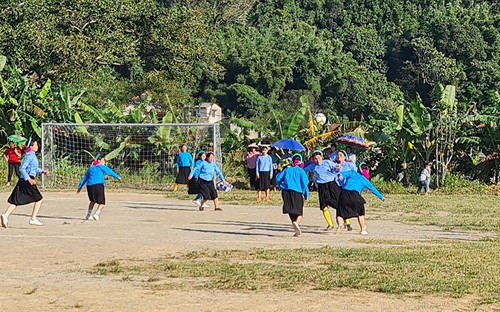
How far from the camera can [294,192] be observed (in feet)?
52.4

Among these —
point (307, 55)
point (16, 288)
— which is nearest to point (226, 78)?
point (307, 55)

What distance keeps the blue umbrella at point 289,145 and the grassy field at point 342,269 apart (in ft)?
40.6

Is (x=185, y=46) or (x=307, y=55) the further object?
(x=307, y=55)

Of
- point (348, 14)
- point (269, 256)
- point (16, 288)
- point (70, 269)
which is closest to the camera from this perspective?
point (16, 288)

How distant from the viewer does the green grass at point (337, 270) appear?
10.9 meters

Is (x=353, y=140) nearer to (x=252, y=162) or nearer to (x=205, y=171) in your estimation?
(x=252, y=162)

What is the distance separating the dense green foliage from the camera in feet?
97.2

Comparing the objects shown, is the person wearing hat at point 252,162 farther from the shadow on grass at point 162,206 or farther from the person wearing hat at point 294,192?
the person wearing hat at point 294,192

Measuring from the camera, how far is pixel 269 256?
44.0 feet

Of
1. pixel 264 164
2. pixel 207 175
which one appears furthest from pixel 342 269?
pixel 264 164

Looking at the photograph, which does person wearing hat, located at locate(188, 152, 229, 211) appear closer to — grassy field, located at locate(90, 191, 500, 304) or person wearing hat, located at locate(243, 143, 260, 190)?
grassy field, located at locate(90, 191, 500, 304)

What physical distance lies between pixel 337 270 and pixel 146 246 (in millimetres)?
3687

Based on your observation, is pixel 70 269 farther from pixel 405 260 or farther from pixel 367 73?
pixel 367 73

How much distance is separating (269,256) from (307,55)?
Answer: 2695 inches
